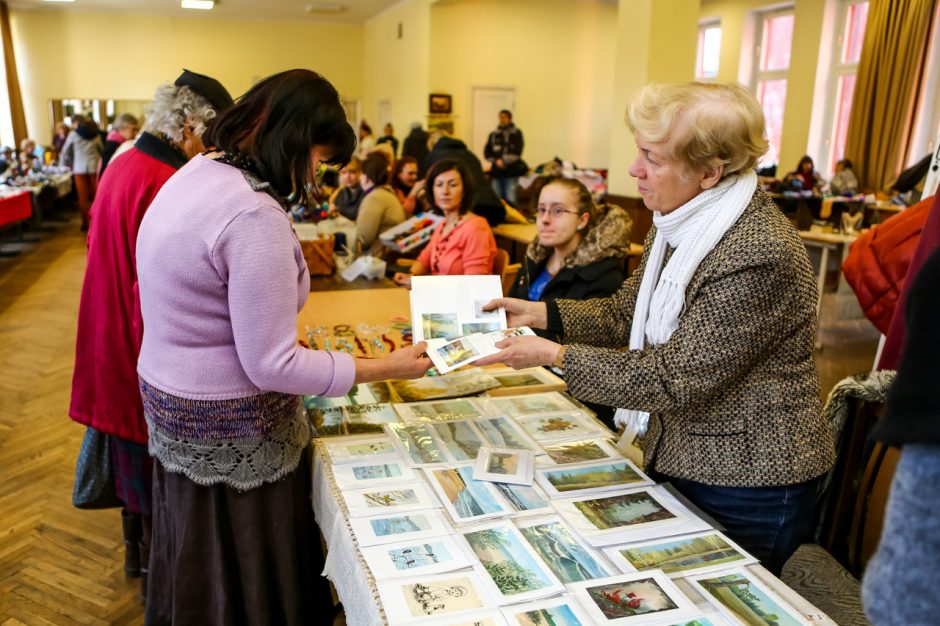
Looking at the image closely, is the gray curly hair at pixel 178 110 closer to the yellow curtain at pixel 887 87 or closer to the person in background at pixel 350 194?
the person in background at pixel 350 194

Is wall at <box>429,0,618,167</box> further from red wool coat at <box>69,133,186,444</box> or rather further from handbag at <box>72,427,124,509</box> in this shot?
handbag at <box>72,427,124,509</box>

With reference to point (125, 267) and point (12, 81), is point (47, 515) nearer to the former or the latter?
point (125, 267)

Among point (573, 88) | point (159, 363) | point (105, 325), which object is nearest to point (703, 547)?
point (159, 363)

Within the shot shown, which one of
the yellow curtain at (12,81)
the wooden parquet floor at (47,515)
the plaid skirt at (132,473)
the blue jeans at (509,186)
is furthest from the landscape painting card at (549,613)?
the yellow curtain at (12,81)

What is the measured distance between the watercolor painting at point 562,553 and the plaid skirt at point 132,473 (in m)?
1.39

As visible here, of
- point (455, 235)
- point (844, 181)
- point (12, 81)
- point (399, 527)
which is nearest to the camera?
point (399, 527)

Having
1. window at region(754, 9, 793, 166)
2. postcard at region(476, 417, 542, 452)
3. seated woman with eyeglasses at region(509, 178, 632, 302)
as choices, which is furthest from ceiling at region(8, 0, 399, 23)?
postcard at region(476, 417, 542, 452)

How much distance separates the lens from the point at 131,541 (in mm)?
2557

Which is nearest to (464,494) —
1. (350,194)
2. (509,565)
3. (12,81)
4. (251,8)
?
(509,565)

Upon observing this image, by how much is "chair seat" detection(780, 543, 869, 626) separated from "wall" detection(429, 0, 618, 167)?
1052 cm

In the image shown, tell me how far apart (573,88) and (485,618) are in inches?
511

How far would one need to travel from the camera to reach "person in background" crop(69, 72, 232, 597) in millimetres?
2061

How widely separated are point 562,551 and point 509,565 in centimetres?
11

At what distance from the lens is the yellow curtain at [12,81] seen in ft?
43.6
